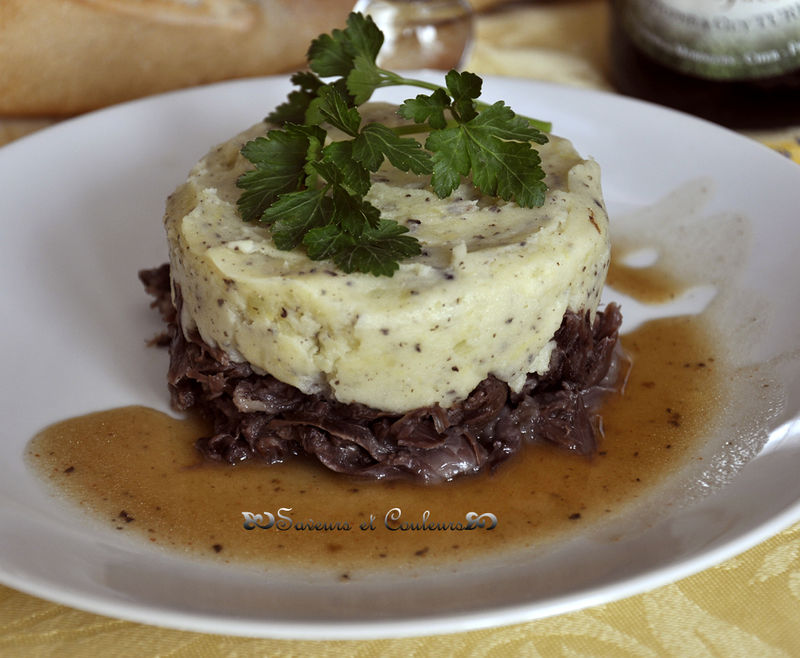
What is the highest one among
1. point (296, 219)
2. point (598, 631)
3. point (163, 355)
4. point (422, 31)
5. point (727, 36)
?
point (296, 219)

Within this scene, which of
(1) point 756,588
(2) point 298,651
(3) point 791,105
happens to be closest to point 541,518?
(1) point 756,588

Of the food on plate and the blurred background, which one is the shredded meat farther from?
the blurred background

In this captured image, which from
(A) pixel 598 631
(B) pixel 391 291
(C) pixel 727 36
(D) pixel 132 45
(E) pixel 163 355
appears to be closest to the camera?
(A) pixel 598 631

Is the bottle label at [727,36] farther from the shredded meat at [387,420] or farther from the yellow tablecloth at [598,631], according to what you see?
the yellow tablecloth at [598,631]

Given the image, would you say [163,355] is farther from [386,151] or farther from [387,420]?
[386,151]

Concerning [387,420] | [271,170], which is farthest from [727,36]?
[387,420]

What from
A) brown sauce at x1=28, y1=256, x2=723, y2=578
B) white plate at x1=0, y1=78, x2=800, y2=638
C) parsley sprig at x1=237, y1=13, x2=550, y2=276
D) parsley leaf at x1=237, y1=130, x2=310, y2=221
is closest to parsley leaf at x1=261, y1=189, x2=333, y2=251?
parsley sprig at x1=237, y1=13, x2=550, y2=276

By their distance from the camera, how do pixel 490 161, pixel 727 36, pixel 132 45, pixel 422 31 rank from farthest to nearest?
1. pixel 422 31
2. pixel 132 45
3. pixel 727 36
4. pixel 490 161
